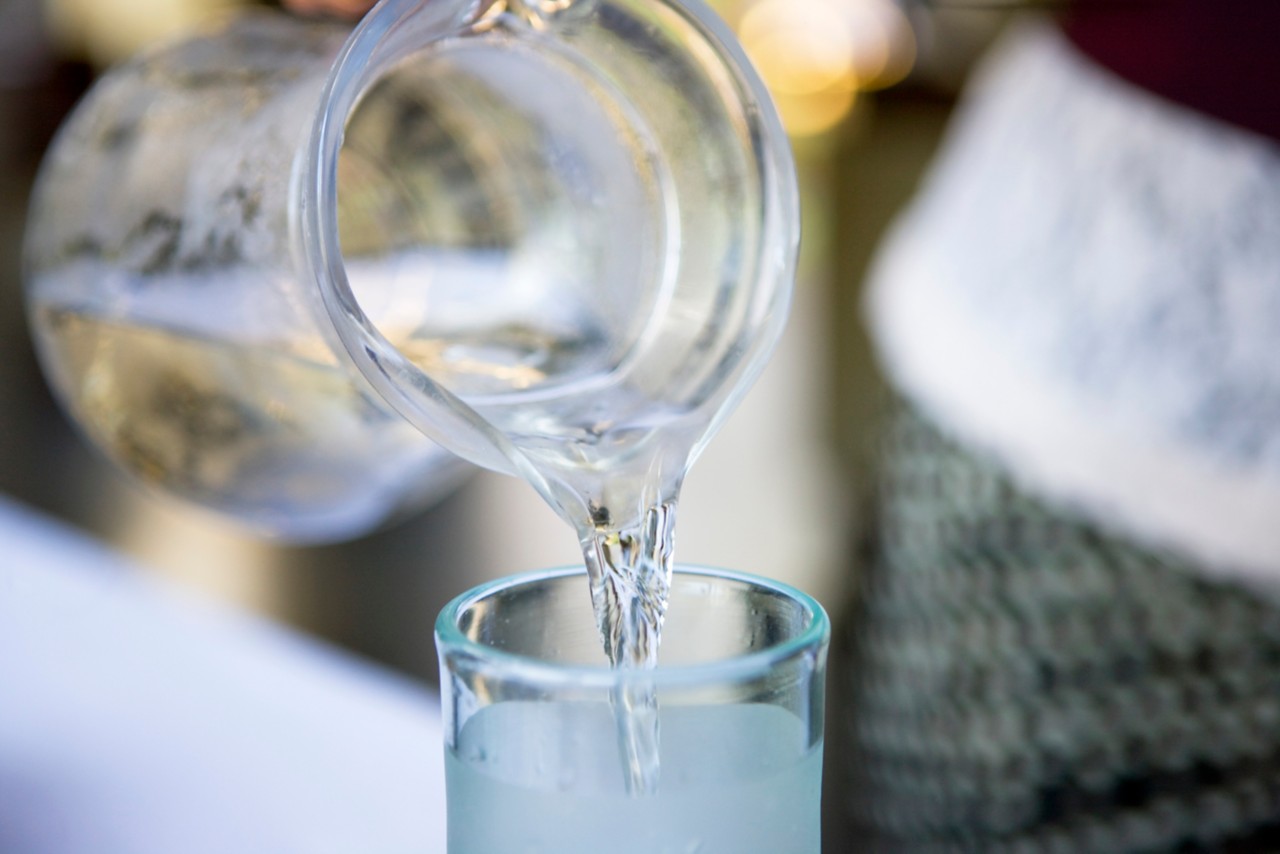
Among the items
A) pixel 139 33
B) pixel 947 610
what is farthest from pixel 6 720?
pixel 139 33

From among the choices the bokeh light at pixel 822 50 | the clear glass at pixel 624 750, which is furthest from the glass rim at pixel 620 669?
the bokeh light at pixel 822 50

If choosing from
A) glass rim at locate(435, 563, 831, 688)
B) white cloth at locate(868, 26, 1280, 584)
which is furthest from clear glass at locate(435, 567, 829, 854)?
white cloth at locate(868, 26, 1280, 584)

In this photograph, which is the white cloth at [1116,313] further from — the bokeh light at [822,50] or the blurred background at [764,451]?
the bokeh light at [822,50]

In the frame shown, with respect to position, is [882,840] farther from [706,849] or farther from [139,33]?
[139,33]

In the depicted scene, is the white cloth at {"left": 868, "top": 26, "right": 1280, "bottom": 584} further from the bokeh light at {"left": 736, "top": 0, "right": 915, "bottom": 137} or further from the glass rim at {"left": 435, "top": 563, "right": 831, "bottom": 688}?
the bokeh light at {"left": 736, "top": 0, "right": 915, "bottom": 137}

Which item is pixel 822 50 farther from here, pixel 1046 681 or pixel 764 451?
pixel 1046 681

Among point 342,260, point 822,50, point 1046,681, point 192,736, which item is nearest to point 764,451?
point 822,50
